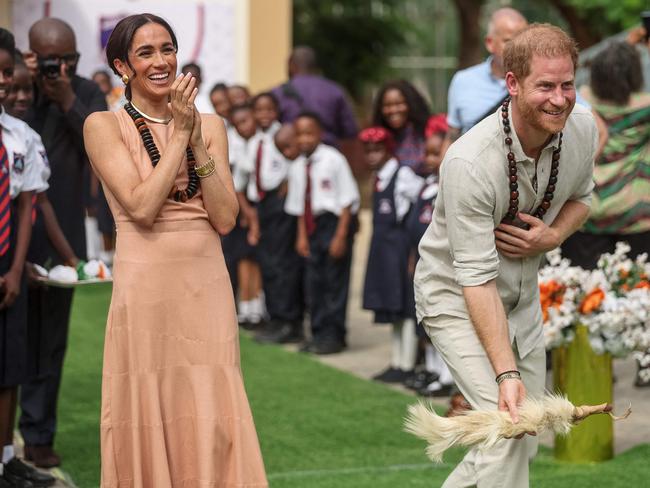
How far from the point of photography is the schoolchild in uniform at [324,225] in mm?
10586

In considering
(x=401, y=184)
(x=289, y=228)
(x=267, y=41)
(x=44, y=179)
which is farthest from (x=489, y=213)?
(x=267, y=41)

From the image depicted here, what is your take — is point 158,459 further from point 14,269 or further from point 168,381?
point 14,269

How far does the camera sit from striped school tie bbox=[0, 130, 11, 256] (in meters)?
6.15

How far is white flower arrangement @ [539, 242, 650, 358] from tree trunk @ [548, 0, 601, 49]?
22.2m

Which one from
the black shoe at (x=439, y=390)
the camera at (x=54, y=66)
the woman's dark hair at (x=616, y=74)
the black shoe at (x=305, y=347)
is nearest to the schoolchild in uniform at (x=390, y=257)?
the black shoe at (x=439, y=390)

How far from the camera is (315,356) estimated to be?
10.7 metres

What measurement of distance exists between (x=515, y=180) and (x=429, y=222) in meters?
4.28

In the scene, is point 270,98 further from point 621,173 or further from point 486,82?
point 486,82

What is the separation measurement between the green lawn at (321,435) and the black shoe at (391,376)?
162mm

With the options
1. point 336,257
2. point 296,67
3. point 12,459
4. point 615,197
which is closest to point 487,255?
point 12,459

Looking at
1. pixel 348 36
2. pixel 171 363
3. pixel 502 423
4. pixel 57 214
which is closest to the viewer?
pixel 502 423

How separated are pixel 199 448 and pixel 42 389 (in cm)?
240

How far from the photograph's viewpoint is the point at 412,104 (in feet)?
30.8

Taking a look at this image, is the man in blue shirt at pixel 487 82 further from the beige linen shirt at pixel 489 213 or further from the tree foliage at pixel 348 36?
the tree foliage at pixel 348 36
